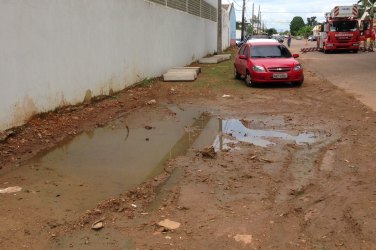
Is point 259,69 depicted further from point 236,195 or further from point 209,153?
point 236,195

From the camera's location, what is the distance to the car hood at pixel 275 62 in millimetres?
14562

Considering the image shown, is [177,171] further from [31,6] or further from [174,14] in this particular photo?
[174,14]

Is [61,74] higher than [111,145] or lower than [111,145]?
higher

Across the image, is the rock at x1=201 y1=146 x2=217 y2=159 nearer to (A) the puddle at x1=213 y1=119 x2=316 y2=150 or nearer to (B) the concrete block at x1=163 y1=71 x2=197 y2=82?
(A) the puddle at x1=213 y1=119 x2=316 y2=150

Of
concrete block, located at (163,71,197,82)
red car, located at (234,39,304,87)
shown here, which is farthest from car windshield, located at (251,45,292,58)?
concrete block, located at (163,71,197,82)

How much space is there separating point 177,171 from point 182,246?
7.33 ft

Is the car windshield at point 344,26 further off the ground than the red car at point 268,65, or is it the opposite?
the car windshield at point 344,26

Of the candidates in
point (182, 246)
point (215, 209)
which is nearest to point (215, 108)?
point (215, 209)

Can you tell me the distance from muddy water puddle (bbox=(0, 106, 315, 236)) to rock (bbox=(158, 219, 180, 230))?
0.96 meters

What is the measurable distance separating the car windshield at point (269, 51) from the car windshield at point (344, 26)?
66.5 ft

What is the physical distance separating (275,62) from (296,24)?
471 feet

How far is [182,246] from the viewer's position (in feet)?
13.1

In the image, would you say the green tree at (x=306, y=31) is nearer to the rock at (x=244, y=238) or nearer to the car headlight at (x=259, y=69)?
the car headlight at (x=259, y=69)

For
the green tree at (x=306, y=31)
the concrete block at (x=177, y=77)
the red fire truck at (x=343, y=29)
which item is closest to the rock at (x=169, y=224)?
the concrete block at (x=177, y=77)
